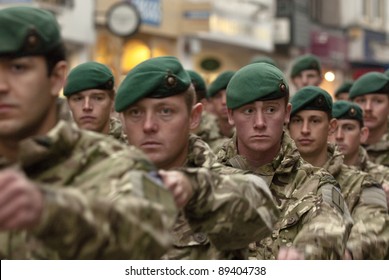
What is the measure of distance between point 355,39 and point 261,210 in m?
43.3

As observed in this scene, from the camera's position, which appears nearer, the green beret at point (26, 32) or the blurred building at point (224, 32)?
the green beret at point (26, 32)

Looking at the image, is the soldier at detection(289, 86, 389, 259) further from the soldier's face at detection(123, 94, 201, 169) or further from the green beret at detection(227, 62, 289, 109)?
the soldier's face at detection(123, 94, 201, 169)

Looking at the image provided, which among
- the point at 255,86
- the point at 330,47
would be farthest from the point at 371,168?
the point at 330,47

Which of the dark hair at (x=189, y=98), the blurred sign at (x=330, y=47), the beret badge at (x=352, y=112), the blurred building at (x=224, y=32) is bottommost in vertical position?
the blurred sign at (x=330, y=47)

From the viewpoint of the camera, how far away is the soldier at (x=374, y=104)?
1127 cm

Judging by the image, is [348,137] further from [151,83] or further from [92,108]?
[151,83]

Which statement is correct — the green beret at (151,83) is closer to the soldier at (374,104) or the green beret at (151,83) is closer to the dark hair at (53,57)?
the dark hair at (53,57)

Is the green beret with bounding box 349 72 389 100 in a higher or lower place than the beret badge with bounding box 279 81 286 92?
lower

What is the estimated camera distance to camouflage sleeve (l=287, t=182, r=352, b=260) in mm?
5949

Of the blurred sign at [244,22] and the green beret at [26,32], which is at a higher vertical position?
the green beret at [26,32]

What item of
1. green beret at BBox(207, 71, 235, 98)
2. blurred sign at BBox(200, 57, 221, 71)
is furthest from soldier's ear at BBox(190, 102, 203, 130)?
blurred sign at BBox(200, 57, 221, 71)

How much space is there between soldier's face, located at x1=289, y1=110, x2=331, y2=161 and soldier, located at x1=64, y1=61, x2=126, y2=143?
1385 millimetres

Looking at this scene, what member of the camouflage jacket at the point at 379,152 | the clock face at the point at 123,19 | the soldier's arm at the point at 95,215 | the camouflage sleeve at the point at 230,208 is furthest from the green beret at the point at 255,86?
the clock face at the point at 123,19

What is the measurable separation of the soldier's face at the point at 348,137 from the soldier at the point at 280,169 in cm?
277
